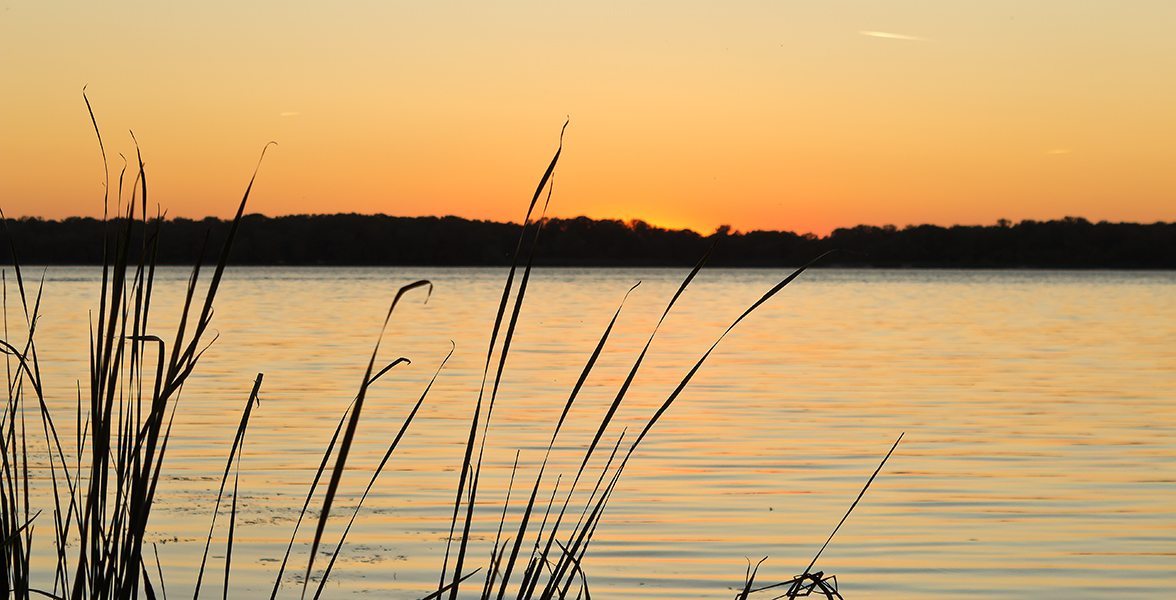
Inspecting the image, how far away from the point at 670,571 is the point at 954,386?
10664mm

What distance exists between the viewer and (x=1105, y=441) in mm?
10523

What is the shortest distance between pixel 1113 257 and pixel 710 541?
113408mm

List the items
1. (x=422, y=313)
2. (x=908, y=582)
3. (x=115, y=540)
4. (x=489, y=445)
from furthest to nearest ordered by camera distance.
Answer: (x=422, y=313) → (x=489, y=445) → (x=908, y=582) → (x=115, y=540)

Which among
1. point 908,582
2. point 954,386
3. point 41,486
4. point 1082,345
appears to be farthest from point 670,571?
point 1082,345

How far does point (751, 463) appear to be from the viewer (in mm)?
9242

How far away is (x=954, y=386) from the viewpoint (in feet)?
50.9

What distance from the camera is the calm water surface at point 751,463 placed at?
19.5 feet

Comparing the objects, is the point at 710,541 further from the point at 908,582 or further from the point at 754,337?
the point at 754,337

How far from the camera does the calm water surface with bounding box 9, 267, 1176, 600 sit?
5.96m

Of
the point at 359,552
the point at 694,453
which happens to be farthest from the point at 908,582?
the point at 694,453

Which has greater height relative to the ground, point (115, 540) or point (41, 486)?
point (115, 540)

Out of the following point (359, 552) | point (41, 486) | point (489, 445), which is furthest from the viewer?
point (489, 445)

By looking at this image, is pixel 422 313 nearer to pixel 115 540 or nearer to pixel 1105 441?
pixel 1105 441

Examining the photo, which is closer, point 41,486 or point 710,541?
point 710,541
